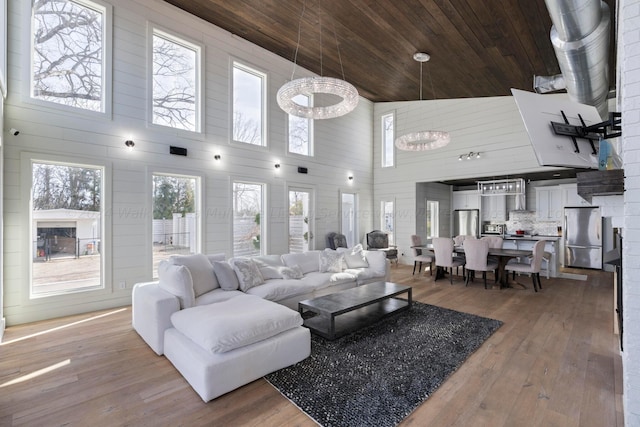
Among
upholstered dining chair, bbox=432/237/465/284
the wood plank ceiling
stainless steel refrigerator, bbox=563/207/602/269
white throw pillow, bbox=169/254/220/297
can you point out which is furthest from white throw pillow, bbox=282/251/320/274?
stainless steel refrigerator, bbox=563/207/602/269

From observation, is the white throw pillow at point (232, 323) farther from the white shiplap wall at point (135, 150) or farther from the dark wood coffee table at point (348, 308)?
the white shiplap wall at point (135, 150)

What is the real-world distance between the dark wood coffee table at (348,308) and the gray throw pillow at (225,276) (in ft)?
3.12

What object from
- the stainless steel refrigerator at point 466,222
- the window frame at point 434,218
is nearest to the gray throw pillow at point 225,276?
the window frame at point 434,218

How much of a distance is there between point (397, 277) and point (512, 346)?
353 centimetres

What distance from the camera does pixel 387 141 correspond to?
902cm

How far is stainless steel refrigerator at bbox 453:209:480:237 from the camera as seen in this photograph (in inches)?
353

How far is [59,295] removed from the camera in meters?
4.04

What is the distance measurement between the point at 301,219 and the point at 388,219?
301 centimetres

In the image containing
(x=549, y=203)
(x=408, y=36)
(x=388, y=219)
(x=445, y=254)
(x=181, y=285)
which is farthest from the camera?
(x=388, y=219)

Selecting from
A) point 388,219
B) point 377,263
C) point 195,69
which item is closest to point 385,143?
point 388,219

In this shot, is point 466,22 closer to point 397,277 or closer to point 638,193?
point 638,193

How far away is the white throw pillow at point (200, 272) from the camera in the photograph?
3.61 m

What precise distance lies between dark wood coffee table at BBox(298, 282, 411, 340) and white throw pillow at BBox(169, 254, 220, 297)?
1195 mm

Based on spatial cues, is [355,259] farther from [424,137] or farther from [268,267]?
[424,137]
